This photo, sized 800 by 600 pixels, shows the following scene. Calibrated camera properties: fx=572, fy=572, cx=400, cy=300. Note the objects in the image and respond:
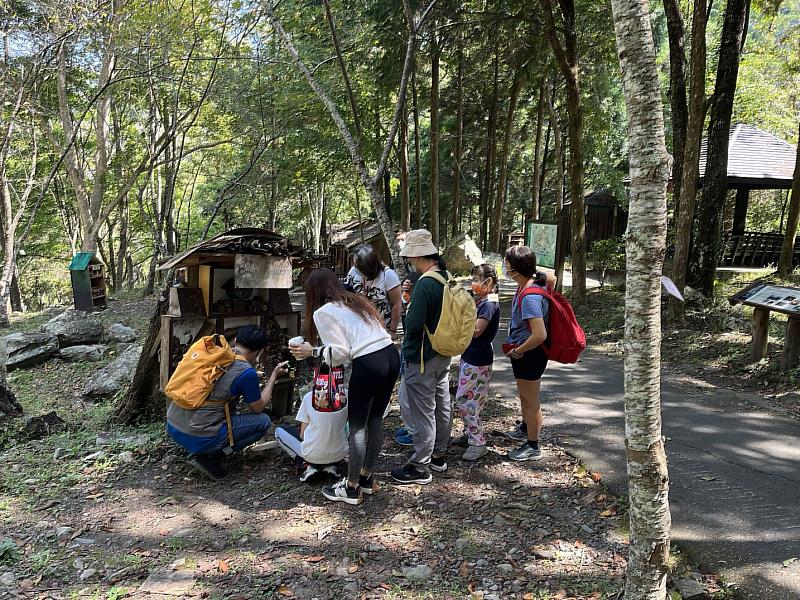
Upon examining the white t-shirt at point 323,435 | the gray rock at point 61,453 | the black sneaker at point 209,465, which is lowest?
the gray rock at point 61,453

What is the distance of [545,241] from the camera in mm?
12617

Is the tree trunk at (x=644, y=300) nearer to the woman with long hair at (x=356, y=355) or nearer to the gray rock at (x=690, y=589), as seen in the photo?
→ the gray rock at (x=690, y=589)

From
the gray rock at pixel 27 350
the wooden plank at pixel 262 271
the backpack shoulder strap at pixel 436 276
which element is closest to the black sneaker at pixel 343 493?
the backpack shoulder strap at pixel 436 276

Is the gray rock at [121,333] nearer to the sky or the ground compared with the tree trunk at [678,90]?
nearer to the ground

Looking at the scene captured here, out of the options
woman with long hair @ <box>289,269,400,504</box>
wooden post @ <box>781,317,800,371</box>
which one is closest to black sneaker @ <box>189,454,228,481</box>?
woman with long hair @ <box>289,269,400,504</box>

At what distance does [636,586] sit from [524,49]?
9880 millimetres

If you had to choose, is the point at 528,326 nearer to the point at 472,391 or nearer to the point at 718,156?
the point at 472,391

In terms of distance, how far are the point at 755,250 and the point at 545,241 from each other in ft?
25.0

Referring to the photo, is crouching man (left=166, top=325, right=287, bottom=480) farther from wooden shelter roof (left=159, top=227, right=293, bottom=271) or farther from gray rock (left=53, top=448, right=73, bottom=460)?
gray rock (left=53, top=448, right=73, bottom=460)

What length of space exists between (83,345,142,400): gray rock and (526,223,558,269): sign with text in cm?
793

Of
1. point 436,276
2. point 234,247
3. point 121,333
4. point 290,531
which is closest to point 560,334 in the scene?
point 436,276

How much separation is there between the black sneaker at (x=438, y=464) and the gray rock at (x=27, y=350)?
8.59 m

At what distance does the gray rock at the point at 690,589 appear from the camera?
2912 millimetres

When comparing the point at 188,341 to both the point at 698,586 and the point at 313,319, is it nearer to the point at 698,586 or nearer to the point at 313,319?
the point at 313,319
